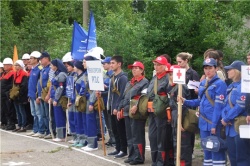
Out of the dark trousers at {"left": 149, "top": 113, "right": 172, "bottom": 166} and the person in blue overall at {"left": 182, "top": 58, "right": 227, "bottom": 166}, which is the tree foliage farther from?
the person in blue overall at {"left": 182, "top": 58, "right": 227, "bottom": 166}

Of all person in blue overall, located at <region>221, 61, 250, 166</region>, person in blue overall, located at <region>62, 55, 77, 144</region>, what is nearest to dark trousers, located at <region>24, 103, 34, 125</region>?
person in blue overall, located at <region>62, 55, 77, 144</region>

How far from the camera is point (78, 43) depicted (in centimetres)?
1455

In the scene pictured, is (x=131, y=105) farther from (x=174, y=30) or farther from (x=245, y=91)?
(x=174, y=30)

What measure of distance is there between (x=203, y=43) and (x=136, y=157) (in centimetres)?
824

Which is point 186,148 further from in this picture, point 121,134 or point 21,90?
point 21,90

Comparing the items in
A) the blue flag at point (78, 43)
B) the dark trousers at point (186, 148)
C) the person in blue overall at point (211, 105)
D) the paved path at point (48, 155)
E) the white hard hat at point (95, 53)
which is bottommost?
the paved path at point (48, 155)

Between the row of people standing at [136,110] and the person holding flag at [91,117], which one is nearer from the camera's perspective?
the row of people standing at [136,110]

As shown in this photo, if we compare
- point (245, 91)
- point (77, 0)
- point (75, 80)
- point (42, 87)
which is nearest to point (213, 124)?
point (245, 91)

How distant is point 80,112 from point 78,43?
2.69m

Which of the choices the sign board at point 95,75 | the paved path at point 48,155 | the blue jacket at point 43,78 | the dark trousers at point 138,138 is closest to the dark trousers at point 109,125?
the paved path at point 48,155

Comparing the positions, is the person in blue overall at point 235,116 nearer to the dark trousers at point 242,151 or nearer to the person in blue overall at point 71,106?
the dark trousers at point 242,151

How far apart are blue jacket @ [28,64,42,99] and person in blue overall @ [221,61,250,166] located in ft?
25.6

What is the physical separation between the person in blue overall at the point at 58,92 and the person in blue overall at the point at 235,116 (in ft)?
20.9

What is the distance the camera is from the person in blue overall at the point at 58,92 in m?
13.5
